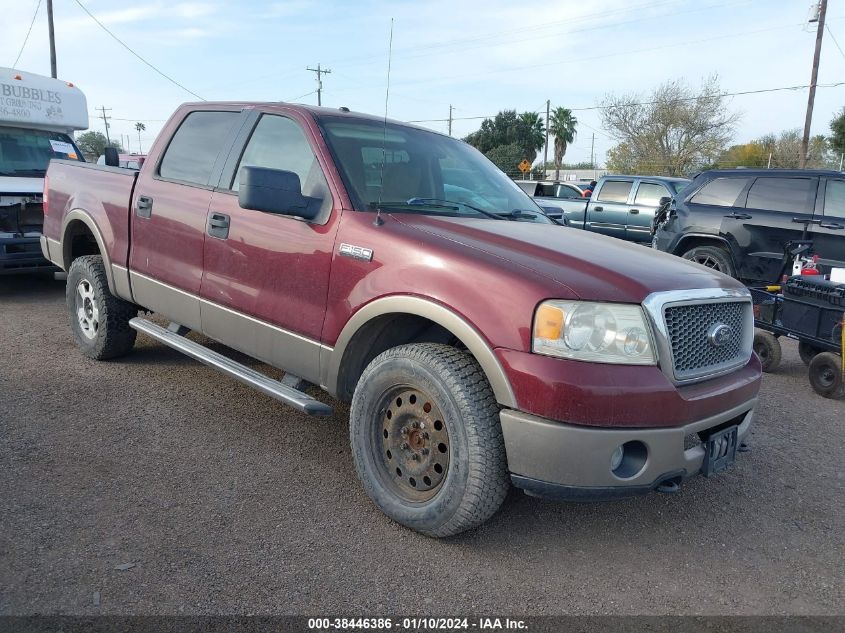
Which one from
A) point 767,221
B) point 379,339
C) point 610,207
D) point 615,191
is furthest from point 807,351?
point 615,191

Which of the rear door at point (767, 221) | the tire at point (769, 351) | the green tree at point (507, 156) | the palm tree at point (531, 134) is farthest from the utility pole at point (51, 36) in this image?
the palm tree at point (531, 134)

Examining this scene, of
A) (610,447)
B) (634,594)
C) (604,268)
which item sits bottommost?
(634,594)

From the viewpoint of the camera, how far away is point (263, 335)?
3.69m

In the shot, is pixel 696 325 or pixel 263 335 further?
pixel 263 335

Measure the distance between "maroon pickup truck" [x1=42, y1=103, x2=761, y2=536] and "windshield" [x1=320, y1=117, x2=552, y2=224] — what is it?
1 centimetres

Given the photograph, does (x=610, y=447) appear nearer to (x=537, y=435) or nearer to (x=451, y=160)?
(x=537, y=435)

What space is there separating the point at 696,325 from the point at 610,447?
0.73 metres

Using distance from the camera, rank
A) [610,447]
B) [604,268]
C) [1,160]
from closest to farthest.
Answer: [610,447] < [604,268] < [1,160]

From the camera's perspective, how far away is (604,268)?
2.81 metres

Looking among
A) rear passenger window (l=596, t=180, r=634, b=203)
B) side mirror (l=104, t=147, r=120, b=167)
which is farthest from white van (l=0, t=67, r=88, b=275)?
rear passenger window (l=596, t=180, r=634, b=203)

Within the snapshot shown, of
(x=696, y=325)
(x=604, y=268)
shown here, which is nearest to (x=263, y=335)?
(x=604, y=268)

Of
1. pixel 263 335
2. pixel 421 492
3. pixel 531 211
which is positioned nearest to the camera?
pixel 421 492

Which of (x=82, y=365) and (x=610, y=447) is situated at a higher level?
(x=610, y=447)

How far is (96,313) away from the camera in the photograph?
5.19 meters
